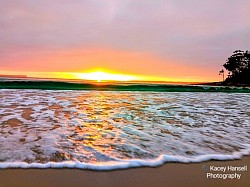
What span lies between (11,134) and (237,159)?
2.86 m

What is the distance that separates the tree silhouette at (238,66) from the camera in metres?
55.9

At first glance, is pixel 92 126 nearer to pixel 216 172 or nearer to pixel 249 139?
pixel 216 172

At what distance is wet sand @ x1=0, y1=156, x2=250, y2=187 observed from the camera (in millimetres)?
1763

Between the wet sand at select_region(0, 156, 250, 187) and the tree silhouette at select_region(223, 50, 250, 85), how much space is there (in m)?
60.3

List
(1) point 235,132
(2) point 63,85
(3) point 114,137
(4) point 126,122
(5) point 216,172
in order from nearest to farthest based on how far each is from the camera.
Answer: (5) point 216,172 < (3) point 114,137 < (1) point 235,132 < (4) point 126,122 < (2) point 63,85

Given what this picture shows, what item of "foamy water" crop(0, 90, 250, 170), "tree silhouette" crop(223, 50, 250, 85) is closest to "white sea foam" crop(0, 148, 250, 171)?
"foamy water" crop(0, 90, 250, 170)

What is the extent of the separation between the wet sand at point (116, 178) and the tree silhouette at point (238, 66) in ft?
198

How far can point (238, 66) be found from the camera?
187 ft

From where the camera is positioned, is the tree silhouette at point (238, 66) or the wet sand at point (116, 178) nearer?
the wet sand at point (116, 178)

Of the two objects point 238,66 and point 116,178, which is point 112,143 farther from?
point 238,66

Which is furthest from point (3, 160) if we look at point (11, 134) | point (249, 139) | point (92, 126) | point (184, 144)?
point (249, 139)


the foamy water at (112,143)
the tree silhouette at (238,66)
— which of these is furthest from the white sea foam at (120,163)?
the tree silhouette at (238,66)

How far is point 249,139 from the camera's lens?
3.02 metres

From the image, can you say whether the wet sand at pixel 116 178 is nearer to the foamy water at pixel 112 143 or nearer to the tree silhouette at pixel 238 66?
the foamy water at pixel 112 143
